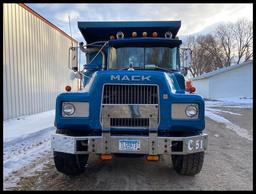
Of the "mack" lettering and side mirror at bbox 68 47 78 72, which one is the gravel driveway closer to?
the "mack" lettering

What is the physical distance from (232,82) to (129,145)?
34.7m

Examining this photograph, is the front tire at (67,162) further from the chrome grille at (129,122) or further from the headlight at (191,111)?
the headlight at (191,111)

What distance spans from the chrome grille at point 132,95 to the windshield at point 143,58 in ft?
5.06

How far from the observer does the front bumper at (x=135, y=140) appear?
4.56m

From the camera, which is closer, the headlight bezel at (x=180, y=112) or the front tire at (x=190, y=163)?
the headlight bezel at (x=180, y=112)

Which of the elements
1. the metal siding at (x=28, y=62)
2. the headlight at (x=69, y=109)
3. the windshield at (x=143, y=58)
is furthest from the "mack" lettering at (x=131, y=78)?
the metal siding at (x=28, y=62)

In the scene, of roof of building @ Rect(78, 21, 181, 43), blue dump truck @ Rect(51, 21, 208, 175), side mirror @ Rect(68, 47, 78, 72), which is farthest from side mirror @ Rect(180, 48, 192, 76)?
side mirror @ Rect(68, 47, 78, 72)

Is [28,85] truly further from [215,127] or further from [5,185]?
[5,185]

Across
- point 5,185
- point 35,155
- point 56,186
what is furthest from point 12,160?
point 56,186

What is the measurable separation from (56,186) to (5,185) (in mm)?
810

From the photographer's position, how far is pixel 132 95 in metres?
4.78

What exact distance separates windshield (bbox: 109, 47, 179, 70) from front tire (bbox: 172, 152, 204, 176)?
2008 millimetres

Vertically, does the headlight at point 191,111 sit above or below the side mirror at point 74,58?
below

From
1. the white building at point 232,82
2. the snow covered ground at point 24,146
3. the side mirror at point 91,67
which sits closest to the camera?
the snow covered ground at point 24,146
